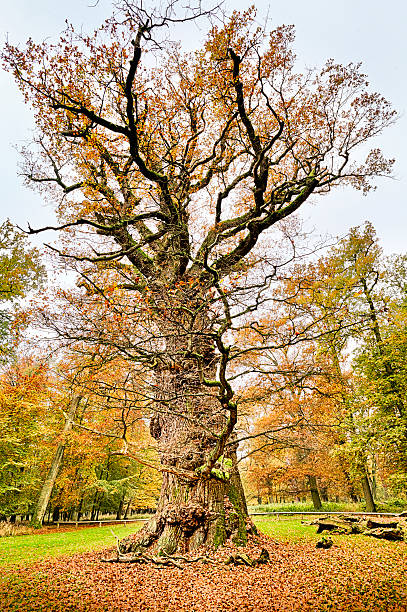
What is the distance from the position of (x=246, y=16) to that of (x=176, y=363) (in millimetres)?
7387

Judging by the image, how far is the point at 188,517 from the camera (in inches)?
272

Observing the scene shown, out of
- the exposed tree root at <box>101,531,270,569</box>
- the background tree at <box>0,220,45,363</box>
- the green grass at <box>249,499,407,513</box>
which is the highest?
the background tree at <box>0,220,45,363</box>

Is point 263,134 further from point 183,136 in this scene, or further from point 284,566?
point 284,566

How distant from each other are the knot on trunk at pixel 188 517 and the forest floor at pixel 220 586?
79cm

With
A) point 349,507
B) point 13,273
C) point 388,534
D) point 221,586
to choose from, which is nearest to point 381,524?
point 388,534

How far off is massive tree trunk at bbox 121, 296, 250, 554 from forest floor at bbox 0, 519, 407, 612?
732mm

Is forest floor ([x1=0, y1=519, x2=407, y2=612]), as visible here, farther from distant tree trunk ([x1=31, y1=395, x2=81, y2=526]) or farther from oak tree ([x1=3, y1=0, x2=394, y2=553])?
distant tree trunk ([x1=31, y1=395, x2=81, y2=526])

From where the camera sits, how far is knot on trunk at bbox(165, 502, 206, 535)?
6.91 meters

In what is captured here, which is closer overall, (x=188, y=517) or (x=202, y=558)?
(x=202, y=558)

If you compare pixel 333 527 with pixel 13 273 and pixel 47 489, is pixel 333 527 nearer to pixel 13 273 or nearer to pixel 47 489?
pixel 47 489

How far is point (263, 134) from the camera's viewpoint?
8.36 meters

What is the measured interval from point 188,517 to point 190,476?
1130 millimetres

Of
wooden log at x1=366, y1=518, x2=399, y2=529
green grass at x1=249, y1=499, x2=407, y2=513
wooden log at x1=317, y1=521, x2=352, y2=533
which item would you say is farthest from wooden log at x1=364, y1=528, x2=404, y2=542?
green grass at x1=249, y1=499, x2=407, y2=513

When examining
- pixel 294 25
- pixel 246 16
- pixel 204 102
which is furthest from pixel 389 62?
pixel 204 102
